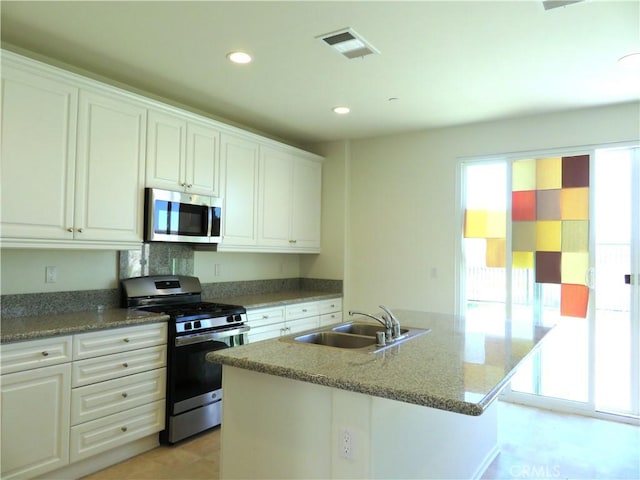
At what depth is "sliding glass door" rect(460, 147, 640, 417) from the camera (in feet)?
12.3

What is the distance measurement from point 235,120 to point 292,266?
1.72m

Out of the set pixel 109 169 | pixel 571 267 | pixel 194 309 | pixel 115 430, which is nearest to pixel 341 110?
pixel 109 169

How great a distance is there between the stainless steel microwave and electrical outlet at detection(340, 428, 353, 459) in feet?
6.87

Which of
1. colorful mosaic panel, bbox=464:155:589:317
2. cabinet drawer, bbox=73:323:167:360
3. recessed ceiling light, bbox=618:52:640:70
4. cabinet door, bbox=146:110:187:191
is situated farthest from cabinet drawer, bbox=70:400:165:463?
recessed ceiling light, bbox=618:52:640:70

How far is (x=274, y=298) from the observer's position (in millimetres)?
4242

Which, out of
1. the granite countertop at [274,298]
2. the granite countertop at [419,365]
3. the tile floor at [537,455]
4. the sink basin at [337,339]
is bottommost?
the tile floor at [537,455]

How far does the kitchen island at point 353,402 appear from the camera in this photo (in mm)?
1578

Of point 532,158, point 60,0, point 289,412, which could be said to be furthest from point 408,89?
point 289,412

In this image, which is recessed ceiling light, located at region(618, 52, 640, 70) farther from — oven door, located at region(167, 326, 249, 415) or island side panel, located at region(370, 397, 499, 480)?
oven door, located at region(167, 326, 249, 415)

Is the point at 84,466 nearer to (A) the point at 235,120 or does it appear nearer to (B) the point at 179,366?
(B) the point at 179,366

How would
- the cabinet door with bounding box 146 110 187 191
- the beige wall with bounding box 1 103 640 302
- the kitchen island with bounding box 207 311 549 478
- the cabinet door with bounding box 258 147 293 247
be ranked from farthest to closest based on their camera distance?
the cabinet door with bounding box 258 147 293 247
the beige wall with bounding box 1 103 640 302
the cabinet door with bounding box 146 110 187 191
the kitchen island with bounding box 207 311 549 478

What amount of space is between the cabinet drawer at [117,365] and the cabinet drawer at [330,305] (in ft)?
6.10

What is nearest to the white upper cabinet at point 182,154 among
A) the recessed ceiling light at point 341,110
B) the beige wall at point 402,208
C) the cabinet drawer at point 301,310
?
the beige wall at point 402,208

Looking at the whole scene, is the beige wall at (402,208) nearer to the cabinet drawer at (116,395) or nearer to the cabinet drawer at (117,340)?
the cabinet drawer at (117,340)
